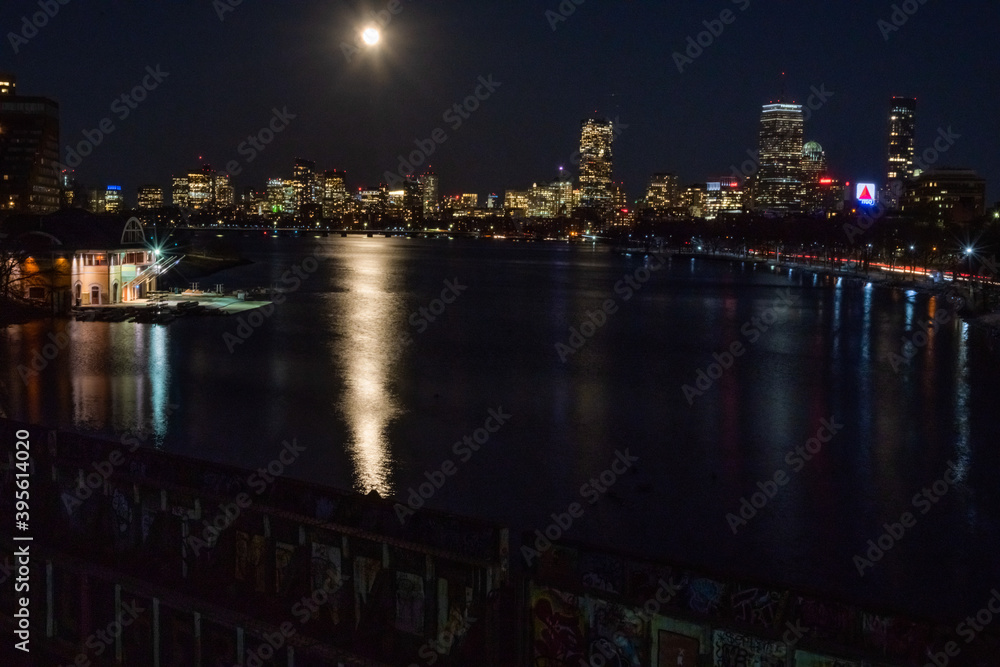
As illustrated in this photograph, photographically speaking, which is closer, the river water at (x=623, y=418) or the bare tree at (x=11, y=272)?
the river water at (x=623, y=418)

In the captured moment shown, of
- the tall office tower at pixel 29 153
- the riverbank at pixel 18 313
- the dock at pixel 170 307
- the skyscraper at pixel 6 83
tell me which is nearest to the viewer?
the riverbank at pixel 18 313

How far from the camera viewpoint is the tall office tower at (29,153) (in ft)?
265

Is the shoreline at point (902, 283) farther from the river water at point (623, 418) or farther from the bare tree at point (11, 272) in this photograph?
the bare tree at point (11, 272)

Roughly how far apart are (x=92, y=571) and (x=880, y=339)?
19176mm

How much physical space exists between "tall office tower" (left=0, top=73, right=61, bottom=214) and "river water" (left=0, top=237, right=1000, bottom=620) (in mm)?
70759

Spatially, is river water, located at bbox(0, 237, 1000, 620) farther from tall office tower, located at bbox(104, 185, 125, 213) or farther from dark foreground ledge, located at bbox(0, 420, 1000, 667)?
tall office tower, located at bbox(104, 185, 125, 213)

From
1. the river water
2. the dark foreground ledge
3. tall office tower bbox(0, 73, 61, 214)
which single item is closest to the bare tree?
the river water

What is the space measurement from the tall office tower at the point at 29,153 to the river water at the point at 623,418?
70.8m

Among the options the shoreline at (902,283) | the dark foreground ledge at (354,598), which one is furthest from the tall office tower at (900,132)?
the dark foreground ledge at (354,598)

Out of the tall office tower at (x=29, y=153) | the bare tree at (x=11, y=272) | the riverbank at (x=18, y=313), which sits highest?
the tall office tower at (x=29, y=153)

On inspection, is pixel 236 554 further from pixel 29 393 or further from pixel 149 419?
pixel 29 393

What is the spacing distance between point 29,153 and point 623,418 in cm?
8619

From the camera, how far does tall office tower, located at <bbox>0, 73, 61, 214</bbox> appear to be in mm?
80875

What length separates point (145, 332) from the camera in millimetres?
18219
